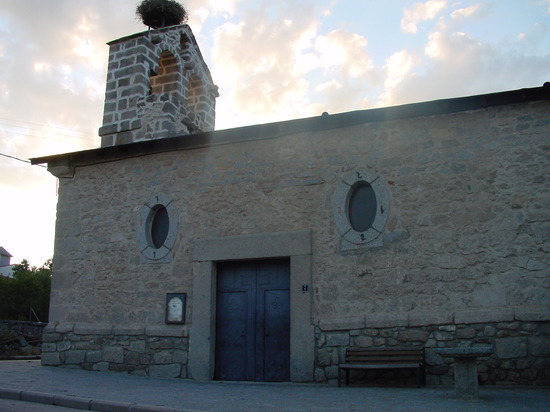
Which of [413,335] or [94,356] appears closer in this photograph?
[413,335]

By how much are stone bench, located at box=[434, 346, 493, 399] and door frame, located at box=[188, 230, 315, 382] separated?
236 centimetres

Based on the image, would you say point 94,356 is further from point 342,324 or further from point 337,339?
point 342,324

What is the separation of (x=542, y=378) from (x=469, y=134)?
3211 millimetres

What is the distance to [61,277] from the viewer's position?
1004 cm

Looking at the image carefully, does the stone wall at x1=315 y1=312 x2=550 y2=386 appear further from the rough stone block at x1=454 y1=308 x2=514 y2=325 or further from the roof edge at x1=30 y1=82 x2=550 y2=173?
the roof edge at x1=30 y1=82 x2=550 y2=173

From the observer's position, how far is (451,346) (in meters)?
7.02

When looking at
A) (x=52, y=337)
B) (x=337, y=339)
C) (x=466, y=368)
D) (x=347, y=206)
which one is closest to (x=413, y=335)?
(x=337, y=339)

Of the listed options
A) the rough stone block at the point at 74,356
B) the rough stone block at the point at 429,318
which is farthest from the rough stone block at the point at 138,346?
the rough stone block at the point at 429,318

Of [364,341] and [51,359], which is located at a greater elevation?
[364,341]

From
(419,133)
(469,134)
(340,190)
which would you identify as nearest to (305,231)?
(340,190)

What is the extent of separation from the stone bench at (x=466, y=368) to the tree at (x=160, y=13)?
35.6ft

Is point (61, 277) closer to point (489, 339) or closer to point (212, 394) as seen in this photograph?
point (212, 394)

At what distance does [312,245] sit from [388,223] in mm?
1161

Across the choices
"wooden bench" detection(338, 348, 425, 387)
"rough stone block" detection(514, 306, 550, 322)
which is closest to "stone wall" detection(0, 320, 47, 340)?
"wooden bench" detection(338, 348, 425, 387)
